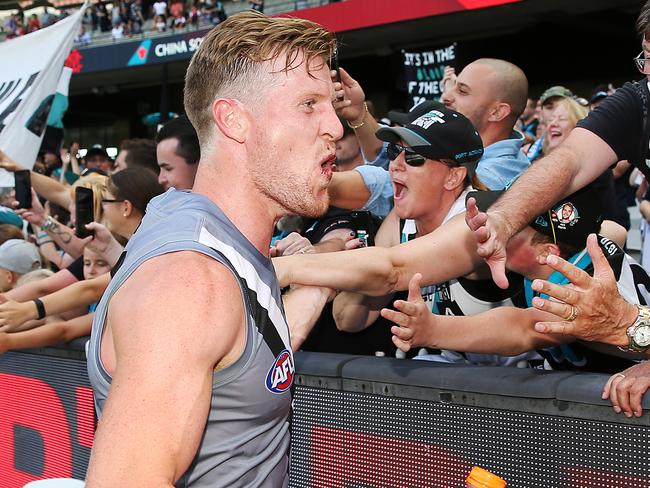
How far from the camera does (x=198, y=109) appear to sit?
191 centimetres

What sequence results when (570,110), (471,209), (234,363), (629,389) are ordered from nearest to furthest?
1. (234,363)
2. (629,389)
3. (471,209)
4. (570,110)

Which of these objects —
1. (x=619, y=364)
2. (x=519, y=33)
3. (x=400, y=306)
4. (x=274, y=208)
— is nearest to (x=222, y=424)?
(x=274, y=208)

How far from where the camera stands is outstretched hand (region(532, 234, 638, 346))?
2.20 metres

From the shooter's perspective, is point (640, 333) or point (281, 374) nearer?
point (281, 374)

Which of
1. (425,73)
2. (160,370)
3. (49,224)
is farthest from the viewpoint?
(425,73)

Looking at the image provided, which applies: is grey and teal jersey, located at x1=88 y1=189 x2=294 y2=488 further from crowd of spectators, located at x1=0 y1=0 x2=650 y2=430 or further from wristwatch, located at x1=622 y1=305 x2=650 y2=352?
wristwatch, located at x1=622 y1=305 x2=650 y2=352

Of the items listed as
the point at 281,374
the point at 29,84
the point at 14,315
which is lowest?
the point at 14,315

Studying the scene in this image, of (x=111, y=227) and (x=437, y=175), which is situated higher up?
(x=437, y=175)

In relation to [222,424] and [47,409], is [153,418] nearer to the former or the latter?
[222,424]

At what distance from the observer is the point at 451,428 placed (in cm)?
266

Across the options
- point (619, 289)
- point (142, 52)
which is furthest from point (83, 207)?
point (142, 52)

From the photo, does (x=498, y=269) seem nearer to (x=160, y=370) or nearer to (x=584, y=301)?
(x=584, y=301)

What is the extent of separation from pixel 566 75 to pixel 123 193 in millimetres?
18967

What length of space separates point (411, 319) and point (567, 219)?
0.79 metres
